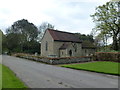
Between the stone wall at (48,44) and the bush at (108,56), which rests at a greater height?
the stone wall at (48,44)

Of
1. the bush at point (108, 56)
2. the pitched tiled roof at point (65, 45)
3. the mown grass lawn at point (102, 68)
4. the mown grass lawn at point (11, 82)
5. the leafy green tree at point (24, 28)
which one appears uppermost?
the leafy green tree at point (24, 28)

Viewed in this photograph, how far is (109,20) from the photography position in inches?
1233

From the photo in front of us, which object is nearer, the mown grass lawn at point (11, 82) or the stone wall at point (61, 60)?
the mown grass lawn at point (11, 82)

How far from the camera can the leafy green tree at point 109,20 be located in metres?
30.5

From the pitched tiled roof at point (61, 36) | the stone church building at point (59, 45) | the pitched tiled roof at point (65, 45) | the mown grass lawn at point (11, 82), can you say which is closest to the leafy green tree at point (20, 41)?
the stone church building at point (59, 45)

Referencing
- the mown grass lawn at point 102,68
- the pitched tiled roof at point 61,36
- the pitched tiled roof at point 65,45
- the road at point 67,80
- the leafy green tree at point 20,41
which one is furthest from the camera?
the leafy green tree at point 20,41

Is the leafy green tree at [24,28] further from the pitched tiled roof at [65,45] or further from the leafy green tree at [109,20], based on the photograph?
the leafy green tree at [109,20]

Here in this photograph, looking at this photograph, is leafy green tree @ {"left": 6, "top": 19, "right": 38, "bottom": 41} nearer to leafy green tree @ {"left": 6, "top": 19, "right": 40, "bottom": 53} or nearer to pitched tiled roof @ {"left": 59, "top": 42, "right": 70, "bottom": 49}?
leafy green tree @ {"left": 6, "top": 19, "right": 40, "bottom": 53}

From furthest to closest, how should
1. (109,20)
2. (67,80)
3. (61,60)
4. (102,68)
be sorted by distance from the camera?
(109,20)
(61,60)
(102,68)
(67,80)

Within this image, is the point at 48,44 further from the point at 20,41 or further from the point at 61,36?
the point at 20,41

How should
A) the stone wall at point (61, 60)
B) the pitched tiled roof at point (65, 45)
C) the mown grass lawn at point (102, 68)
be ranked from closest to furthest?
the mown grass lawn at point (102, 68) → the stone wall at point (61, 60) → the pitched tiled roof at point (65, 45)

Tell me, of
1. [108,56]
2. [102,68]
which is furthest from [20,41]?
[102,68]

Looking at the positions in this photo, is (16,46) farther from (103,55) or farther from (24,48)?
(103,55)

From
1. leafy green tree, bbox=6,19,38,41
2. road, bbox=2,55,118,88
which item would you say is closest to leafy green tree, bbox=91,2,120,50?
road, bbox=2,55,118,88
